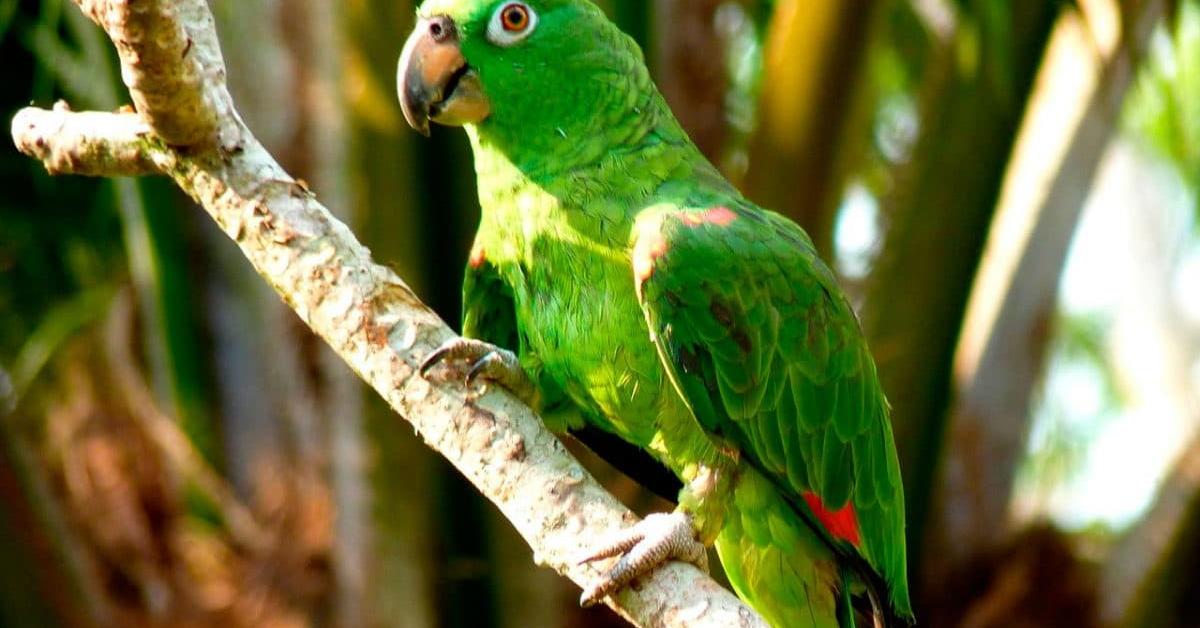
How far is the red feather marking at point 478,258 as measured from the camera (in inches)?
102

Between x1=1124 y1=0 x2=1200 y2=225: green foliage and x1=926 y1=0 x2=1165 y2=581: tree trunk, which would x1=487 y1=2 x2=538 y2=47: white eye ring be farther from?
x1=926 y1=0 x2=1165 y2=581: tree trunk

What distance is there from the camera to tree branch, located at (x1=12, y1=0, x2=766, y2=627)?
1.96m

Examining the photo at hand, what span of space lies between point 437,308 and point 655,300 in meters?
1.03

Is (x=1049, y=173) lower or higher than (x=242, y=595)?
higher

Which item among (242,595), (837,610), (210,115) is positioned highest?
(210,115)

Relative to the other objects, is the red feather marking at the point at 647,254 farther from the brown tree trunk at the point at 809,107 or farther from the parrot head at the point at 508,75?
the brown tree trunk at the point at 809,107

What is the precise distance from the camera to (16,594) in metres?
3.10

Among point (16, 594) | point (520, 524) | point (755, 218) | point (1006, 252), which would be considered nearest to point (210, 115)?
point (520, 524)

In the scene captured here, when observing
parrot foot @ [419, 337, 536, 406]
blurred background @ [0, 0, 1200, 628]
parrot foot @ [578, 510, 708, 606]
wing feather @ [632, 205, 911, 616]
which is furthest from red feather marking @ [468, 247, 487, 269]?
parrot foot @ [578, 510, 708, 606]

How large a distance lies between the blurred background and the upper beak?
0.61 metres

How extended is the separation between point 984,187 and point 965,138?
6.0 inches

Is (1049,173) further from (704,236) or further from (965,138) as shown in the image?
(704,236)

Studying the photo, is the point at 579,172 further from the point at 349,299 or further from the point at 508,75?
the point at 349,299

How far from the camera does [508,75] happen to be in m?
2.46
